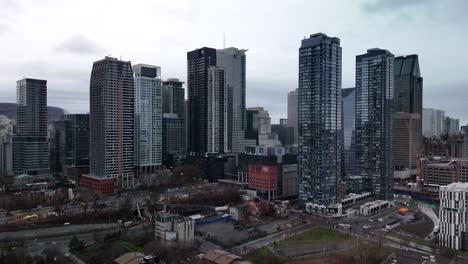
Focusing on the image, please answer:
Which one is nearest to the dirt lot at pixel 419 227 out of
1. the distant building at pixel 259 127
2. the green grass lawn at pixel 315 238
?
the green grass lawn at pixel 315 238

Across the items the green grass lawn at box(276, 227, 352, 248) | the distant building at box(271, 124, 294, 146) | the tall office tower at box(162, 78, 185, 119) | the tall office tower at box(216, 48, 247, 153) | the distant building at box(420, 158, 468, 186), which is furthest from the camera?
the distant building at box(271, 124, 294, 146)

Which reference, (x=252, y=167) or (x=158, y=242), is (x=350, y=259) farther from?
(x=252, y=167)

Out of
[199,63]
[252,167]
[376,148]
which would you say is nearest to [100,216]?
[252,167]

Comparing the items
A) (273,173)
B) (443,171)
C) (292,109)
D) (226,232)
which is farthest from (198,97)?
(292,109)

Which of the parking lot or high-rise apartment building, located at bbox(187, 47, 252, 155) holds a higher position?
high-rise apartment building, located at bbox(187, 47, 252, 155)

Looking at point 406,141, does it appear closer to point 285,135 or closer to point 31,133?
point 285,135

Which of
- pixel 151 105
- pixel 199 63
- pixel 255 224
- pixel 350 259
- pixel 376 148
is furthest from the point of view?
pixel 199 63

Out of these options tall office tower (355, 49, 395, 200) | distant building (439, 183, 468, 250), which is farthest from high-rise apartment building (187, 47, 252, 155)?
distant building (439, 183, 468, 250)

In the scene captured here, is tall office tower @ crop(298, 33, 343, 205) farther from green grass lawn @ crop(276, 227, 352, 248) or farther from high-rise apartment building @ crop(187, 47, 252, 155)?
high-rise apartment building @ crop(187, 47, 252, 155)
